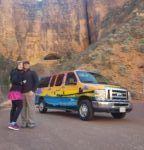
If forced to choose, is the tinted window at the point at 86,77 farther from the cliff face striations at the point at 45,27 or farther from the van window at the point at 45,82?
the cliff face striations at the point at 45,27

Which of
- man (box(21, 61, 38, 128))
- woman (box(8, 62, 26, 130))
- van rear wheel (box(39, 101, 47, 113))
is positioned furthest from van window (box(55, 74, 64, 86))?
woman (box(8, 62, 26, 130))

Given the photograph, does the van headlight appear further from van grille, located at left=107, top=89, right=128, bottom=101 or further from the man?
the man

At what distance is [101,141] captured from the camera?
9359 mm

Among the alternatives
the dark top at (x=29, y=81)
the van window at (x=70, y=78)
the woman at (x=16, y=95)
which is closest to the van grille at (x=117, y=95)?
the van window at (x=70, y=78)

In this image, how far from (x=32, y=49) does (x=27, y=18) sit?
5228 millimetres

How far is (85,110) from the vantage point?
14.4 m

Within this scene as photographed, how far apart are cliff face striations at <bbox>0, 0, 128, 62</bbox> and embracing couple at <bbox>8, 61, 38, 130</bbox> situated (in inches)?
1726

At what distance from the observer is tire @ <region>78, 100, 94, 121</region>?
46.0ft

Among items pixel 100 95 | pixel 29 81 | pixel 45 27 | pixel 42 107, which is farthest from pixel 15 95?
pixel 45 27

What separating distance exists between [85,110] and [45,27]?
1769 inches

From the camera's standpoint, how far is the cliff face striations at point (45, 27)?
56.3 metres

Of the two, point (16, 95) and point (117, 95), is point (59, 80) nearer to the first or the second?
point (117, 95)

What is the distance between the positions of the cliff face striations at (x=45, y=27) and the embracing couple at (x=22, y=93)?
4383 cm

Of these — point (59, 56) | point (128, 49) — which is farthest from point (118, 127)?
point (59, 56)
